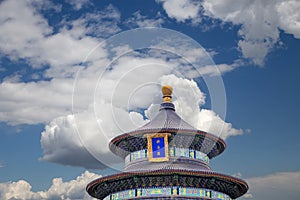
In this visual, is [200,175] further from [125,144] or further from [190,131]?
[125,144]

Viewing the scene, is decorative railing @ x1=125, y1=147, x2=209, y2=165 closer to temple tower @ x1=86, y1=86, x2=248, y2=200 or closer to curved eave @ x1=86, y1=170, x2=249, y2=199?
temple tower @ x1=86, y1=86, x2=248, y2=200

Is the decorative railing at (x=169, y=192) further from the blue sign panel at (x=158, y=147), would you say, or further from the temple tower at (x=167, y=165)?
the blue sign panel at (x=158, y=147)

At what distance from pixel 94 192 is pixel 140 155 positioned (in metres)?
5.74

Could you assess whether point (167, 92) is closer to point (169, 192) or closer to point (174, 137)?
point (174, 137)

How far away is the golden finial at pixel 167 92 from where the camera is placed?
4622cm

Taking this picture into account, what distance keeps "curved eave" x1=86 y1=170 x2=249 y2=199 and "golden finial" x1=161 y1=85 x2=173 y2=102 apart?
35.7 feet

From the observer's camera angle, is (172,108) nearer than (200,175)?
No

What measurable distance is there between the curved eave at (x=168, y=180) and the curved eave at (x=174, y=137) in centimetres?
482

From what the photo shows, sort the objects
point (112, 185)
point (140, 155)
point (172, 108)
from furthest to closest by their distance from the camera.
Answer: point (172, 108) → point (140, 155) → point (112, 185)

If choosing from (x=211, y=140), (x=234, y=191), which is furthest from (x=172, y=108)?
(x=234, y=191)

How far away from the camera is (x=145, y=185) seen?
38688mm

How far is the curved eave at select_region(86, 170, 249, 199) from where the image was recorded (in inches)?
1479

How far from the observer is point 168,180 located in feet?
125

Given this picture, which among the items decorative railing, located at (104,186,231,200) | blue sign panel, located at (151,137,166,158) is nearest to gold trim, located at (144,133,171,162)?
blue sign panel, located at (151,137,166,158)
